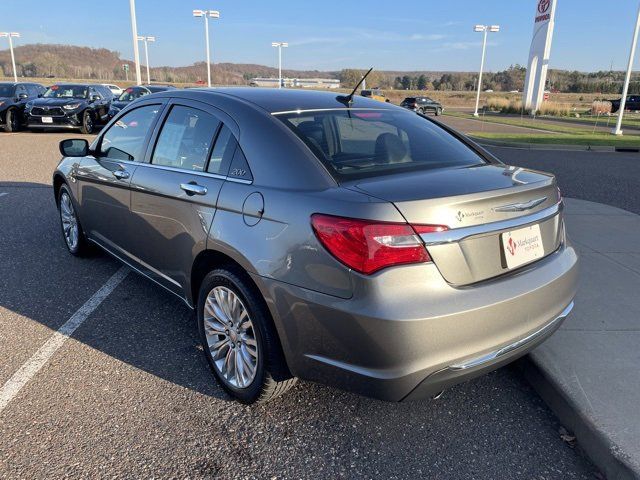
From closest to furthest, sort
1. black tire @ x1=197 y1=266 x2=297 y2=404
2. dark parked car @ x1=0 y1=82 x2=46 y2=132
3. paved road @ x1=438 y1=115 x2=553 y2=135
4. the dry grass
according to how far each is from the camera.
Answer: black tire @ x1=197 y1=266 x2=297 y2=404 → dark parked car @ x1=0 y1=82 x2=46 y2=132 → paved road @ x1=438 y1=115 x2=553 y2=135 → the dry grass

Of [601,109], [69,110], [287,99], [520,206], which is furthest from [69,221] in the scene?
[601,109]

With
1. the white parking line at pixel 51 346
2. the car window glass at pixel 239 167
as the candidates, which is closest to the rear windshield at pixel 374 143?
the car window glass at pixel 239 167

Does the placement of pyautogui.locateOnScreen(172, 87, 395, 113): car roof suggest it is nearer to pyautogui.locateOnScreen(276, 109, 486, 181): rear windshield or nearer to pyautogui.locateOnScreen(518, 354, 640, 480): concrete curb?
pyautogui.locateOnScreen(276, 109, 486, 181): rear windshield

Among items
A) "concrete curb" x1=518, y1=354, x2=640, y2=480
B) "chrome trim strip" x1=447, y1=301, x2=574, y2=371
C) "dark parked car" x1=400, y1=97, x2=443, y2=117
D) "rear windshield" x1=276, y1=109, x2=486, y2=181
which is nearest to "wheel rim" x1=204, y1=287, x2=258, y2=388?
"rear windshield" x1=276, y1=109, x2=486, y2=181

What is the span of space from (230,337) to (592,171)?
1005cm

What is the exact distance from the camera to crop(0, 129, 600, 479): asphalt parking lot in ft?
7.75

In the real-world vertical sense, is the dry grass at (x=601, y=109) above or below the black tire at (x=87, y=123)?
above

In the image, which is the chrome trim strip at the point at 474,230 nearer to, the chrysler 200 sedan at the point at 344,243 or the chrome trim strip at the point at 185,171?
the chrysler 200 sedan at the point at 344,243

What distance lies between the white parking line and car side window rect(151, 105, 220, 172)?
1.36m

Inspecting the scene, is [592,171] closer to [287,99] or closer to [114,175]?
[287,99]

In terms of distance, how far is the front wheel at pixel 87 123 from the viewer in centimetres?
1642

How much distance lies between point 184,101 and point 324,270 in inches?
73.5

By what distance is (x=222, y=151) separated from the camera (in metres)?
2.90

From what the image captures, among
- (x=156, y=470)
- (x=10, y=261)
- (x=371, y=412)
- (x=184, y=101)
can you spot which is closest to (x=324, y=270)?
(x=371, y=412)
